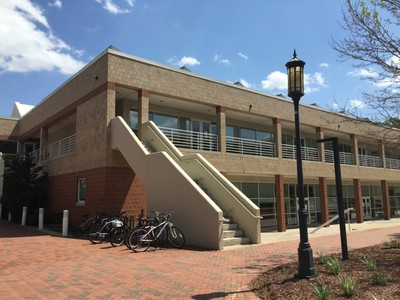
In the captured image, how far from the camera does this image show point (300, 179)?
7.64 metres

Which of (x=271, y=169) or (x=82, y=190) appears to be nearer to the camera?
(x=82, y=190)

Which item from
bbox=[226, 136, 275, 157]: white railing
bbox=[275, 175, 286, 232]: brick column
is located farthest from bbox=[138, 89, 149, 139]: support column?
bbox=[275, 175, 286, 232]: brick column

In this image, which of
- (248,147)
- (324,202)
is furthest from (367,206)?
(248,147)

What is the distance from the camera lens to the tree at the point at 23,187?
20995mm

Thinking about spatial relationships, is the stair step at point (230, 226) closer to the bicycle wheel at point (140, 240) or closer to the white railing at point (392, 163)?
the bicycle wheel at point (140, 240)

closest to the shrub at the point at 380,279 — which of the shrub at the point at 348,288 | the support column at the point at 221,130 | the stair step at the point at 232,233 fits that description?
the shrub at the point at 348,288

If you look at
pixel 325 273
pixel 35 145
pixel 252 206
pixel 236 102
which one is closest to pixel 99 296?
pixel 325 273

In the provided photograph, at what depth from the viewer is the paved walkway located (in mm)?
6656

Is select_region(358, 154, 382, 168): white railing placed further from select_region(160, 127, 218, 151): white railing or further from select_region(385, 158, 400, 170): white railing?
select_region(160, 127, 218, 151): white railing

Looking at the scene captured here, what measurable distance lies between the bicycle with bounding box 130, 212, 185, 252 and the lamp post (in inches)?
212

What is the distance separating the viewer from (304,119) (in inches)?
963

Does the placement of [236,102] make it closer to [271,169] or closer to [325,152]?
[271,169]

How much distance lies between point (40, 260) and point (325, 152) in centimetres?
2189

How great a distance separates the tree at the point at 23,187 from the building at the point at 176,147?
1009 mm
